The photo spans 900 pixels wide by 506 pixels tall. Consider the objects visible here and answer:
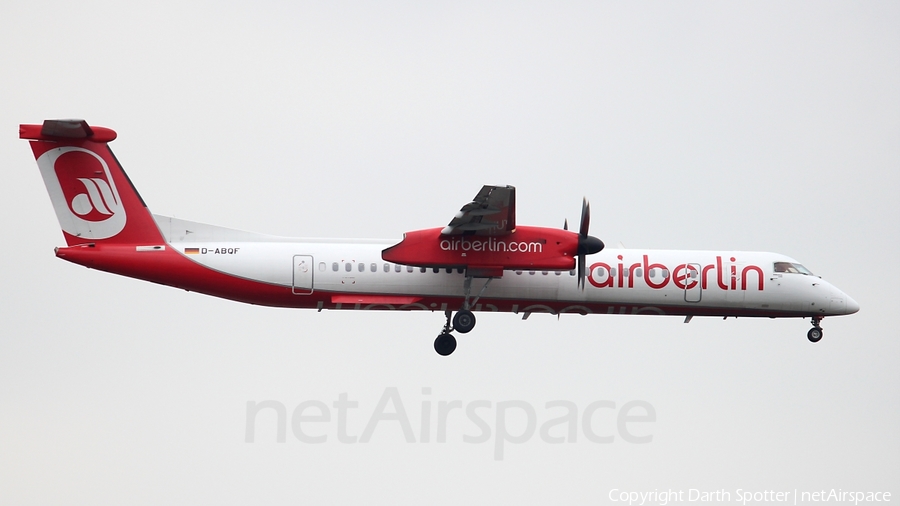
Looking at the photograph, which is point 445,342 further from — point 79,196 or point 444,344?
point 79,196

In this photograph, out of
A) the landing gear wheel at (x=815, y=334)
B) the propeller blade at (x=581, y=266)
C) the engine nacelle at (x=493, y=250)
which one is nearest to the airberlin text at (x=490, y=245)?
the engine nacelle at (x=493, y=250)

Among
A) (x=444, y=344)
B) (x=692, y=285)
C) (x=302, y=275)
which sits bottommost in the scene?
(x=444, y=344)

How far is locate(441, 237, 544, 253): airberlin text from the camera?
1058 inches

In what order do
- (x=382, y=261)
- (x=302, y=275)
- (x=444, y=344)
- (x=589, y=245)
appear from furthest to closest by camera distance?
(x=444, y=344)
(x=382, y=261)
(x=302, y=275)
(x=589, y=245)

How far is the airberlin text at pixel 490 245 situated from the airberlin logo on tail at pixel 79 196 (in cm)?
845

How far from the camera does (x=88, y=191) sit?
27.3m

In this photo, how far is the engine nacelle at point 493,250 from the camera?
26812 mm

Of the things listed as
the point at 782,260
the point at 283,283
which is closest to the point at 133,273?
the point at 283,283

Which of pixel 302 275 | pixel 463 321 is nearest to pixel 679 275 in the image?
pixel 463 321

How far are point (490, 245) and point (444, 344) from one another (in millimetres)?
3468

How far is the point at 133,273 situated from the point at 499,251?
30.5 ft

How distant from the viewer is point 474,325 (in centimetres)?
2855

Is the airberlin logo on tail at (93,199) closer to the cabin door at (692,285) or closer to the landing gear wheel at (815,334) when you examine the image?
the cabin door at (692,285)

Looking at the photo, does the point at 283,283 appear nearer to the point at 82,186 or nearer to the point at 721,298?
the point at 82,186
